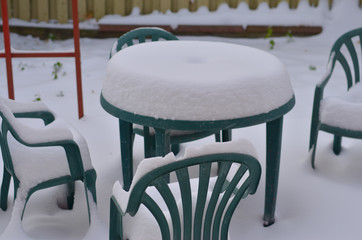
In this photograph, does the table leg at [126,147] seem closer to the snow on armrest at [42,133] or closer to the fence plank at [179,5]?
the snow on armrest at [42,133]

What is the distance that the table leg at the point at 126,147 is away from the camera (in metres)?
3.28

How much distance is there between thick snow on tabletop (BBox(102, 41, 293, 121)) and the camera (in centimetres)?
281

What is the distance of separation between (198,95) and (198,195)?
0.81 m

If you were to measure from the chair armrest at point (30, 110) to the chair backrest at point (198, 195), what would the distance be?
50.8 inches

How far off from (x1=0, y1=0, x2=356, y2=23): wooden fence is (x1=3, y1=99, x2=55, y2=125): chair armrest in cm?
424

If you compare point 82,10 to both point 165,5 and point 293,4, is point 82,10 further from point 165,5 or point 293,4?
point 293,4

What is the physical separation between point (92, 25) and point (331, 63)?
3.98 m

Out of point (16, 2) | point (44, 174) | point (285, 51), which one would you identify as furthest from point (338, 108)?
point (16, 2)

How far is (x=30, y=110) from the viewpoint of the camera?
128 inches

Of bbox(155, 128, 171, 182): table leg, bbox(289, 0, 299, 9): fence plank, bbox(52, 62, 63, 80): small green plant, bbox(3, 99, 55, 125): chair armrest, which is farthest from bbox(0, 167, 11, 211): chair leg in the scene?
bbox(289, 0, 299, 9): fence plank

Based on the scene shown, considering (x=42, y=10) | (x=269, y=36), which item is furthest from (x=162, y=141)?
(x=42, y=10)

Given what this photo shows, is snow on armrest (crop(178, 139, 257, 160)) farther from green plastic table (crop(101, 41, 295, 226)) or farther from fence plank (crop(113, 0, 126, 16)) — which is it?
fence plank (crop(113, 0, 126, 16))

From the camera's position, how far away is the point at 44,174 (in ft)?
9.98

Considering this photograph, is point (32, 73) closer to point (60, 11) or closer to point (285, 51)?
point (60, 11)
